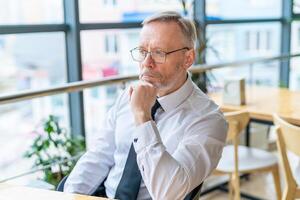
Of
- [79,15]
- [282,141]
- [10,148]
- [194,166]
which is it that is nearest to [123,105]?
[194,166]

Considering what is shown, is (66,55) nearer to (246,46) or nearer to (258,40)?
(246,46)

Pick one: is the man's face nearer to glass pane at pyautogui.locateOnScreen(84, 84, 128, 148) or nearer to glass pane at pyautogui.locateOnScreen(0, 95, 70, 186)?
glass pane at pyautogui.locateOnScreen(0, 95, 70, 186)

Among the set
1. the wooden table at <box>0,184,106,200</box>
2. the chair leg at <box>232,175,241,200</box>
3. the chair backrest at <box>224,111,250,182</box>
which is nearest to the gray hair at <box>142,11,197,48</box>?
the wooden table at <box>0,184,106,200</box>

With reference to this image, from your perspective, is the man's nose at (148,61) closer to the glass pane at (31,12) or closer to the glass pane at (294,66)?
the glass pane at (31,12)

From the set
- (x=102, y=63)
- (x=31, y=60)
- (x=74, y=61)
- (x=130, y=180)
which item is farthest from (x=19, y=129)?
(x=130, y=180)

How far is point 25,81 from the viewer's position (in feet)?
10.1

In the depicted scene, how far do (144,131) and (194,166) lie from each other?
0.64 ft

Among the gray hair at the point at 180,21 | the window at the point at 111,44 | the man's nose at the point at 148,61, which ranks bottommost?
the window at the point at 111,44

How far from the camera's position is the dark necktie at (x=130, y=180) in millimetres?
1604

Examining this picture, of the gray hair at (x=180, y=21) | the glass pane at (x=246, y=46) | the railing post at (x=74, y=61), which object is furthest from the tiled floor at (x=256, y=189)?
the gray hair at (x=180, y=21)

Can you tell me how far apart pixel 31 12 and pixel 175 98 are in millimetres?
1767

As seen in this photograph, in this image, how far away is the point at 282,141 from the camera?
2348mm

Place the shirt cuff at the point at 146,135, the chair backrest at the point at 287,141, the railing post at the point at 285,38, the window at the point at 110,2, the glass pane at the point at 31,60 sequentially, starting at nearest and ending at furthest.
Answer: the shirt cuff at the point at 146,135 → the chair backrest at the point at 287,141 → the glass pane at the point at 31,60 → the window at the point at 110,2 → the railing post at the point at 285,38

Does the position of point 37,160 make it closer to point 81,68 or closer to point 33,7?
point 81,68
